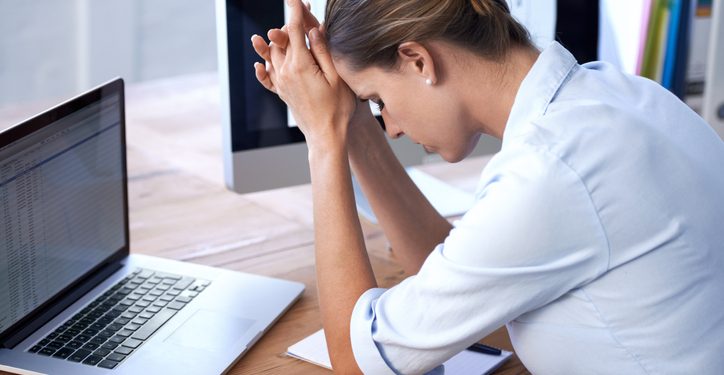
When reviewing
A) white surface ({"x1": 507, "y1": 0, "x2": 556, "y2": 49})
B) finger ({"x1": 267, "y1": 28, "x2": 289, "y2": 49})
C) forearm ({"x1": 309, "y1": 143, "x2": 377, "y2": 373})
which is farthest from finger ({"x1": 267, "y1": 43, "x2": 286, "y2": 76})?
white surface ({"x1": 507, "y1": 0, "x2": 556, "y2": 49})

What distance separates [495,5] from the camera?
98cm

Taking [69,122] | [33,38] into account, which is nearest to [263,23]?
[69,122]

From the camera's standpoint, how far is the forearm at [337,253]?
1007 millimetres

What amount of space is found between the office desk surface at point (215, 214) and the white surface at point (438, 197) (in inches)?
1.1

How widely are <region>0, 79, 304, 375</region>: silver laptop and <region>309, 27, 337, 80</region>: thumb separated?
11.7 inches

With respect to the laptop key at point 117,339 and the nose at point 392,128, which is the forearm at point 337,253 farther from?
the laptop key at point 117,339

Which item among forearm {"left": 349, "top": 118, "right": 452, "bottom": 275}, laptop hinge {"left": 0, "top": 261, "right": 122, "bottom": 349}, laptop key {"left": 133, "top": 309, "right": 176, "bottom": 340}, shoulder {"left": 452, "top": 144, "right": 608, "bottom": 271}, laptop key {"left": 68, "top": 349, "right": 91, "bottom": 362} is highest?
shoulder {"left": 452, "top": 144, "right": 608, "bottom": 271}

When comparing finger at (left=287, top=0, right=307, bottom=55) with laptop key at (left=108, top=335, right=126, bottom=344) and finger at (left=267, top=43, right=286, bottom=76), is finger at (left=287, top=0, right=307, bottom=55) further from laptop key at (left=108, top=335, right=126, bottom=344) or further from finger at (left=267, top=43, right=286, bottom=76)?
laptop key at (left=108, top=335, right=126, bottom=344)

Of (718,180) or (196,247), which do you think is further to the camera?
(196,247)

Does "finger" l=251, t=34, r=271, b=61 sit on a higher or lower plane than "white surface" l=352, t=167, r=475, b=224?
higher

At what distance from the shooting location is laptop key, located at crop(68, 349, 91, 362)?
103 cm

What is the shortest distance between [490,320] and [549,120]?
20 cm

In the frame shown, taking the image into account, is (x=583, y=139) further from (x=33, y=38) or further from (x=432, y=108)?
(x=33, y=38)

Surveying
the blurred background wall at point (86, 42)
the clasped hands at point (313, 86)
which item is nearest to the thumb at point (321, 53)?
the clasped hands at point (313, 86)
